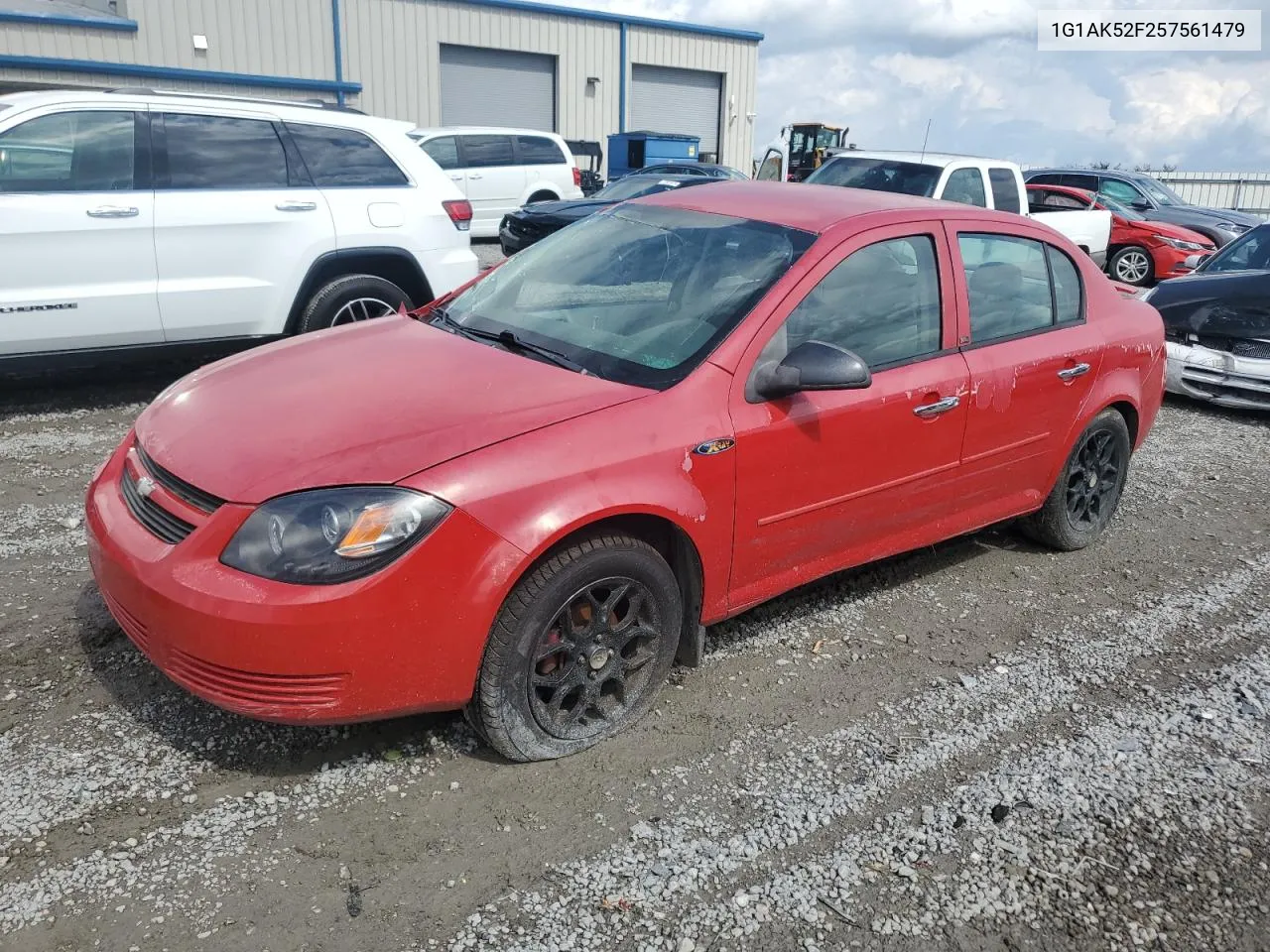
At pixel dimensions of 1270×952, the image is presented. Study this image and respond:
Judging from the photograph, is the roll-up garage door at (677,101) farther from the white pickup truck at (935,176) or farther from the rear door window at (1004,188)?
the rear door window at (1004,188)

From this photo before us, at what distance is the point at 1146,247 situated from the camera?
15133mm

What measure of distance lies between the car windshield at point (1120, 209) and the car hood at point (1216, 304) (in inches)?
300

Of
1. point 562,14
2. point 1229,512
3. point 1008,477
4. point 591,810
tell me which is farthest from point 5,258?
point 562,14

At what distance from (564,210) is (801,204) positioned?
9.36m

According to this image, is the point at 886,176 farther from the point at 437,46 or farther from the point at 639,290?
the point at 437,46

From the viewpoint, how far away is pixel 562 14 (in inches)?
1109

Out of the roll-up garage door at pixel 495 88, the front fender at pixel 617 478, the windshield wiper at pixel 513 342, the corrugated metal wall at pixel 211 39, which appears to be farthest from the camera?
the roll-up garage door at pixel 495 88

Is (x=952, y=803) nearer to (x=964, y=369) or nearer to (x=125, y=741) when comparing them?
(x=964, y=369)

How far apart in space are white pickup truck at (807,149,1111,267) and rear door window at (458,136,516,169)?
296 inches

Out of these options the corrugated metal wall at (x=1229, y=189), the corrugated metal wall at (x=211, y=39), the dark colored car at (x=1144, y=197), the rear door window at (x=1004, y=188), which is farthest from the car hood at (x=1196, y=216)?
the corrugated metal wall at (x=211, y=39)

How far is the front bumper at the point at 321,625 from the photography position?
8.38 ft

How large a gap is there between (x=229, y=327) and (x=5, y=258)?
1.25 meters

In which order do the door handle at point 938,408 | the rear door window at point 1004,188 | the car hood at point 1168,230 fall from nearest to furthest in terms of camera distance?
the door handle at point 938,408 < the rear door window at point 1004,188 < the car hood at point 1168,230

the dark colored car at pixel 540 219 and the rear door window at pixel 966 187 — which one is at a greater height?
the rear door window at pixel 966 187
